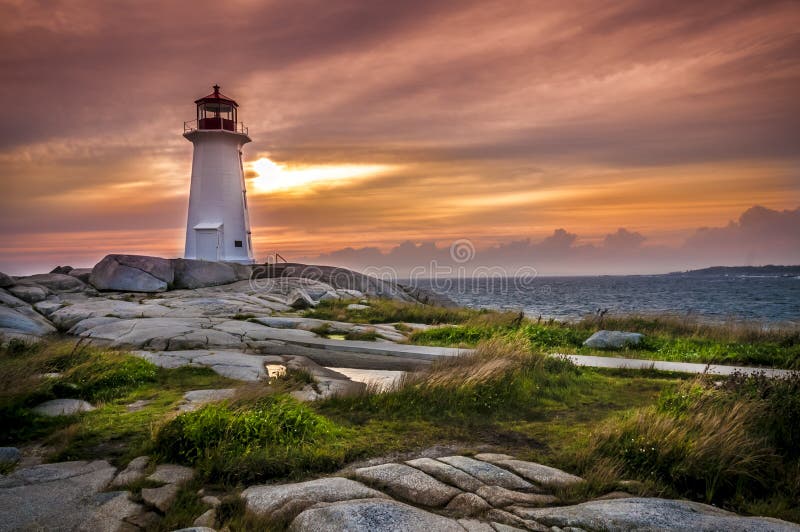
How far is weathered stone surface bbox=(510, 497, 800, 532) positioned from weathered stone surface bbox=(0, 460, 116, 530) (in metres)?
3.56

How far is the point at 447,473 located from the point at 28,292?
76.4 feet

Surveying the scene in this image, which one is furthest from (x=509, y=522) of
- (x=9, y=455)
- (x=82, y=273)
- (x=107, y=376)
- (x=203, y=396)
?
(x=82, y=273)

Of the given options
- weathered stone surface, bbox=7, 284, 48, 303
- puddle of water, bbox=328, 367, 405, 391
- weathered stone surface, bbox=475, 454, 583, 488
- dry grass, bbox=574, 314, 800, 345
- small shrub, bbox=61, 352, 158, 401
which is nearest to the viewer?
weathered stone surface, bbox=475, 454, 583, 488

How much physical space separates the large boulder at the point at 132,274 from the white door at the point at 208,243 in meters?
3.71

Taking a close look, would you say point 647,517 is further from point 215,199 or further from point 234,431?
point 215,199

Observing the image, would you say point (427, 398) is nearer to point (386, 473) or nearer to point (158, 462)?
point (386, 473)

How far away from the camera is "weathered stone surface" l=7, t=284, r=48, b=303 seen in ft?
71.5

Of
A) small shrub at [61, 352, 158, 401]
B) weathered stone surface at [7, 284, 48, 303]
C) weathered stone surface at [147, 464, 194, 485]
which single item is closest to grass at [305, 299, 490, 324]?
small shrub at [61, 352, 158, 401]

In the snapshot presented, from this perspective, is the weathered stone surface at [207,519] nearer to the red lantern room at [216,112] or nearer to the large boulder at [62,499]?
the large boulder at [62,499]

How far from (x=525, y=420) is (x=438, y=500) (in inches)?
118

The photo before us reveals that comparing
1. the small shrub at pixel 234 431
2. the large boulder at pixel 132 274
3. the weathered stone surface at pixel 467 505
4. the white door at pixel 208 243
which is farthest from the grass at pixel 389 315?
the white door at pixel 208 243

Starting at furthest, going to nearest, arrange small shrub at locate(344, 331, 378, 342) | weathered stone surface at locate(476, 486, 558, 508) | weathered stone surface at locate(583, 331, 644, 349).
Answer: small shrub at locate(344, 331, 378, 342) < weathered stone surface at locate(583, 331, 644, 349) < weathered stone surface at locate(476, 486, 558, 508)

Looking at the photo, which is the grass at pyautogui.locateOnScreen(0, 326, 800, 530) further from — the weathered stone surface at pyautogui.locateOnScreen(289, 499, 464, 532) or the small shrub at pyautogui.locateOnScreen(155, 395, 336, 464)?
the weathered stone surface at pyautogui.locateOnScreen(289, 499, 464, 532)

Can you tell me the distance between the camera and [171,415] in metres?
6.29
